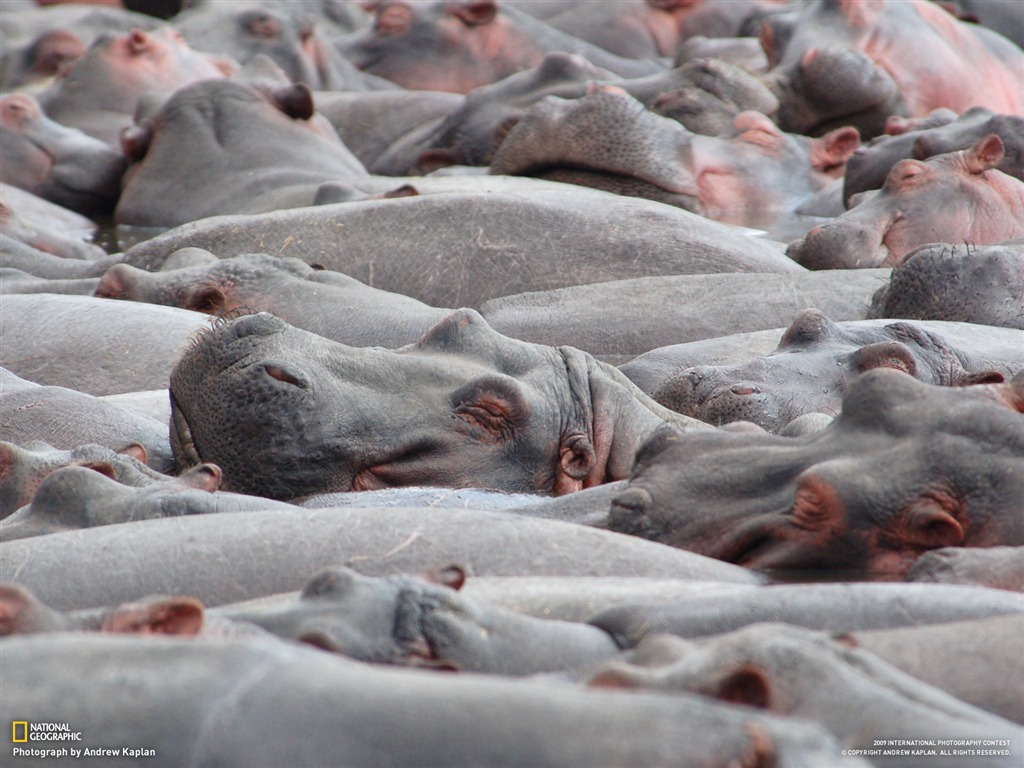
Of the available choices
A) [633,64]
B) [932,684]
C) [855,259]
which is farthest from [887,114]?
[932,684]

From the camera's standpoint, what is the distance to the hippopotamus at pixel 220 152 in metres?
8.22

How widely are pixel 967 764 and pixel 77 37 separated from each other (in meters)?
11.7

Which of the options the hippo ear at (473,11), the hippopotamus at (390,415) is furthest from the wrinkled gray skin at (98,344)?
the hippo ear at (473,11)

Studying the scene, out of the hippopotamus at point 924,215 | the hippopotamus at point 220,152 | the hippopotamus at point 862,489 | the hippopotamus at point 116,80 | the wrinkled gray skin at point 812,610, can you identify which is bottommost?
the hippopotamus at point 116,80

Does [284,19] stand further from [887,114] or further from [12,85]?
[887,114]

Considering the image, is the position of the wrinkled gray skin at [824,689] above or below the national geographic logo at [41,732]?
above

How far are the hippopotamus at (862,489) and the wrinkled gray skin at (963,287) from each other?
6.91 ft

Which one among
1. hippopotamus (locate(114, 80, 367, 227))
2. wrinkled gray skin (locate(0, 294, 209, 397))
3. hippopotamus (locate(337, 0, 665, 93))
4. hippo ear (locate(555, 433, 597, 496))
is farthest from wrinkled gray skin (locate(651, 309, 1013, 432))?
hippopotamus (locate(337, 0, 665, 93))

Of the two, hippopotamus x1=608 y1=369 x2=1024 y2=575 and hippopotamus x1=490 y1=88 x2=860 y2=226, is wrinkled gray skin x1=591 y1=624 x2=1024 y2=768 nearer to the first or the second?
hippopotamus x1=608 y1=369 x2=1024 y2=575

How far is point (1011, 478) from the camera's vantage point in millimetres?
2877

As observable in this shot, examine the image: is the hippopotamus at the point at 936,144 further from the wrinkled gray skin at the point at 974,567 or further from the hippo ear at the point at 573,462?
the wrinkled gray skin at the point at 974,567

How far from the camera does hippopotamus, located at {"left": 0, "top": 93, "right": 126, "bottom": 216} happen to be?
931 cm

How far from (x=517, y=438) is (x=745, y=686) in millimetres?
2052

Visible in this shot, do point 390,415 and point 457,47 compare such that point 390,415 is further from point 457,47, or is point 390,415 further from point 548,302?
point 457,47
